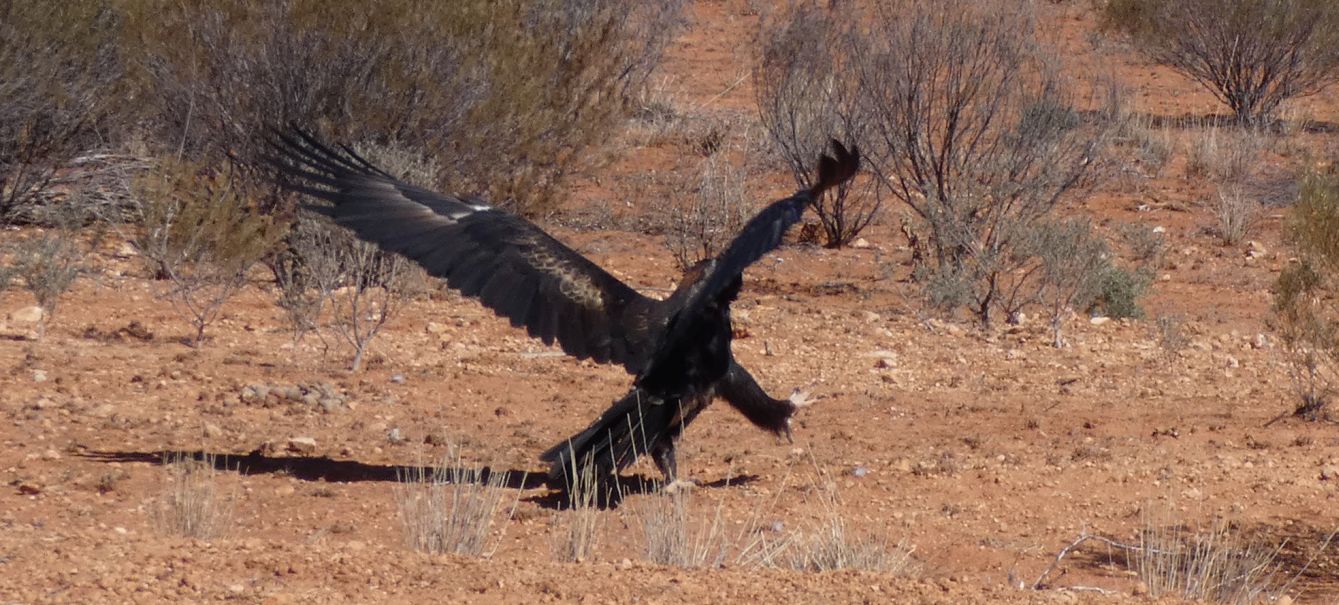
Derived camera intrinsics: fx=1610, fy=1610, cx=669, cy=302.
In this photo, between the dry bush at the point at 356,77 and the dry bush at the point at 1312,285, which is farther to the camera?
the dry bush at the point at 356,77

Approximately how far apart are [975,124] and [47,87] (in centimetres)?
766

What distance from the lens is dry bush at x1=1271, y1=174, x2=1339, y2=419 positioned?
7.23 metres

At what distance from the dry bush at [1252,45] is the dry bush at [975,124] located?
898 cm

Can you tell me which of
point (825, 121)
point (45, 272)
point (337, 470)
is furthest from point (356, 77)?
point (337, 470)

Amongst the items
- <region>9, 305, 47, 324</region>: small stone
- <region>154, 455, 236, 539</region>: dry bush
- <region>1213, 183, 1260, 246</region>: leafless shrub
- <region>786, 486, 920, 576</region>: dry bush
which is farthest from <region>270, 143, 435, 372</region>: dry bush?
<region>1213, 183, 1260, 246</region>: leafless shrub

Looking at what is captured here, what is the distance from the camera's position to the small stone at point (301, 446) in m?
7.59

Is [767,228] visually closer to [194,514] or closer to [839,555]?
[839,555]

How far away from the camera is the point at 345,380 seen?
29.6ft

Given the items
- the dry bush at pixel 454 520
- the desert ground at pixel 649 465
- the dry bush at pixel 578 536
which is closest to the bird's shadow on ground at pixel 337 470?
the desert ground at pixel 649 465

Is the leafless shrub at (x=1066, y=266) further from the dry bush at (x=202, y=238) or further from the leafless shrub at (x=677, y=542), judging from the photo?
the leafless shrub at (x=677, y=542)

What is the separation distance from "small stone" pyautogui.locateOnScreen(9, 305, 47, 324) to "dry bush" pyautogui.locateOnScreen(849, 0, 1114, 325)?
20.4ft

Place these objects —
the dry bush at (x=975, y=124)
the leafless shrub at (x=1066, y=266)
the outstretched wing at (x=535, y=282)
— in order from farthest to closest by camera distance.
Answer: the dry bush at (x=975, y=124) < the leafless shrub at (x=1066, y=266) < the outstretched wing at (x=535, y=282)

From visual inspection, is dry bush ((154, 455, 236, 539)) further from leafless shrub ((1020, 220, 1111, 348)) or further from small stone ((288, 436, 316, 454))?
leafless shrub ((1020, 220, 1111, 348))

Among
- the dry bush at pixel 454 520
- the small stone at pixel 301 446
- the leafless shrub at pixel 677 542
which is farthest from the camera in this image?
the small stone at pixel 301 446
